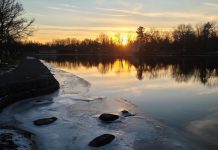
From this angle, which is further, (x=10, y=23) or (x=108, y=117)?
(x=10, y=23)

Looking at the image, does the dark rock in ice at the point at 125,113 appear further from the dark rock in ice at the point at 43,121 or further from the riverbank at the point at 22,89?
the riverbank at the point at 22,89

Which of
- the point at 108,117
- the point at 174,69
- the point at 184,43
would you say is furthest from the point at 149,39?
the point at 108,117

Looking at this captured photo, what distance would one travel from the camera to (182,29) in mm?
162500

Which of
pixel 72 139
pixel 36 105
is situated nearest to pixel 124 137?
pixel 72 139

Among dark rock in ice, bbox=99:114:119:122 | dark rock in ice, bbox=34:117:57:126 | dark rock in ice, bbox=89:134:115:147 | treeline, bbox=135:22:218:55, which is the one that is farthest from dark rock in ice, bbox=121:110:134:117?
treeline, bbox=135:22:218:55

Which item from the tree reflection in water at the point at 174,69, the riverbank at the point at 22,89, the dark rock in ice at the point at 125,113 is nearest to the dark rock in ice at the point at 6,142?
the dark rock in ice at the point at 125,113

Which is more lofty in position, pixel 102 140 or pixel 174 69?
pixel 102 140

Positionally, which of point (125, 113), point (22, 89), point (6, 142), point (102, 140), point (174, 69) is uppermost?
point (6, 142)

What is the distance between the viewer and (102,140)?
15039 millimetres

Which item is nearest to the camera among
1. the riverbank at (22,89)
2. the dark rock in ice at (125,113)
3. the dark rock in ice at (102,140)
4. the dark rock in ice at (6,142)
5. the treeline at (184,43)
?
the dark rock in ice at (6,142)

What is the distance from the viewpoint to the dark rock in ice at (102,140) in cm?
1475

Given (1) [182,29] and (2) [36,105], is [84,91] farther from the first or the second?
(1) [182,29]

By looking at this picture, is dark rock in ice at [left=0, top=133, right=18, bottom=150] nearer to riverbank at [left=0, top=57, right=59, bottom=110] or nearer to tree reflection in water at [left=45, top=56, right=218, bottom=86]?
riverbank at [left=0, top=57, right=59, bottom=110]

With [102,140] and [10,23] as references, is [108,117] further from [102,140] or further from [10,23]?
[10,23]
